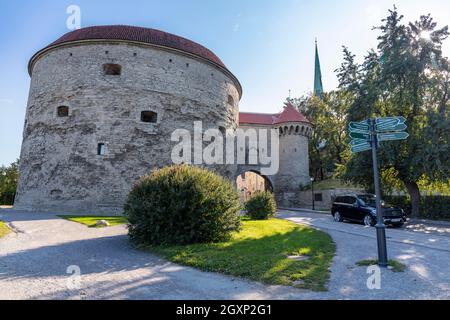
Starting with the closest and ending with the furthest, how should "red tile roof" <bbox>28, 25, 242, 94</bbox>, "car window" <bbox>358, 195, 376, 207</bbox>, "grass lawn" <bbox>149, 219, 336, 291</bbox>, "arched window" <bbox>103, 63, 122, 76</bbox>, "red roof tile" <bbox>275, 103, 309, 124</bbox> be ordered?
"grass lawn" <bbox>149, 219, 336, 291</bbox> → "car window" <bbox>358, 195, 376, 207</bbox> → "arched window" <bbox>103, 63, 122, 76</bbox> → "red tile roof" <bbox>28, 25, 242, 94</bbox> → "red roof tile" <bbox>275, 103, 309, 124</bbox>

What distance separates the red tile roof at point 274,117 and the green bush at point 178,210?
2873 cm

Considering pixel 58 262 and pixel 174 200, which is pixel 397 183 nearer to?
pixel 174 200

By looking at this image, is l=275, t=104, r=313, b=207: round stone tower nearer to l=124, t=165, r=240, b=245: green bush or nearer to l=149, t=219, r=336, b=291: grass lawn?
l=149, t=219, r=336, b=291: grass lawn

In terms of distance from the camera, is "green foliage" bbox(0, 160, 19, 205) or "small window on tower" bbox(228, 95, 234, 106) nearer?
"small window on tower" bbox(228, 95, 234, 106)

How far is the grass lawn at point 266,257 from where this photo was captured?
483 centimetres

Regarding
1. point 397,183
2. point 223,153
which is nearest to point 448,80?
point 397,183

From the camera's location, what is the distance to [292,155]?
3531 centimetres

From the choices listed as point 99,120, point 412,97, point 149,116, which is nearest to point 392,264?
point 412,97

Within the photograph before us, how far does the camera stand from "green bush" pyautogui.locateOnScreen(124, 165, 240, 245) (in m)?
7.78

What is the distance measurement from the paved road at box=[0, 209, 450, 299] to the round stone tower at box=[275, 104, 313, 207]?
27.0m

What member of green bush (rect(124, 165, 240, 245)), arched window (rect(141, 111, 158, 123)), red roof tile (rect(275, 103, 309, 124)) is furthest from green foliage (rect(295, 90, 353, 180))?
green bush (rect(124, 165, 240, 245))

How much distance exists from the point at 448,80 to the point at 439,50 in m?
1.93
